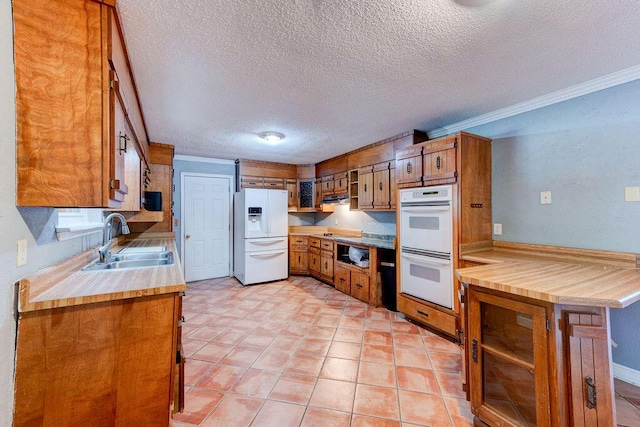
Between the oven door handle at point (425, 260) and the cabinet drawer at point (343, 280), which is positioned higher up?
the oven door handle at point (425, 260)

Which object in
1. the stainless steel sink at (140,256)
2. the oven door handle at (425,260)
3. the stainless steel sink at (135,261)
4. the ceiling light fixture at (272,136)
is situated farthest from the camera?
the ceiling light fixture at (272,136)

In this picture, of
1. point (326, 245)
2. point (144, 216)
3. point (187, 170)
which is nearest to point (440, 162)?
point (326, 245)

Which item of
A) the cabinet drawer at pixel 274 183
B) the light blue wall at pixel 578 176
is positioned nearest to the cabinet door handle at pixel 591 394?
the light blue wall at pixel 578 176

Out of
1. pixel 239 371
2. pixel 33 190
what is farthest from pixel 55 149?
pixel 239 371

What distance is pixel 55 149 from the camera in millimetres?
1146

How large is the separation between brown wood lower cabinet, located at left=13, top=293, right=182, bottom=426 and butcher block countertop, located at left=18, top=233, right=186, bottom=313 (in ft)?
0.16

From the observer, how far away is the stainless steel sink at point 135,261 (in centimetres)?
193

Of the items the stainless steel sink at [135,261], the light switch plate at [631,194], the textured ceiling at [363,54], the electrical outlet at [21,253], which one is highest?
the textured ceiling at [363,54]

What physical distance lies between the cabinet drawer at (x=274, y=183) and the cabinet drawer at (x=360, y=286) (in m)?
2.35

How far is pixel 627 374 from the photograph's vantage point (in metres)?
2.05

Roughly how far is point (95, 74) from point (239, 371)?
2.18m

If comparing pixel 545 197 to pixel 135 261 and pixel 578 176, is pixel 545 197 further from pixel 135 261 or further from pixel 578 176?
pixel 135 261

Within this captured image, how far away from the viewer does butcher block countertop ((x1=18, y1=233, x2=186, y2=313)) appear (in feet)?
3.66

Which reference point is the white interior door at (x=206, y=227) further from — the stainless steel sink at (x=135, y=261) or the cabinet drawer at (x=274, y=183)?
the stainless steel sink at (x=135, y=261)
